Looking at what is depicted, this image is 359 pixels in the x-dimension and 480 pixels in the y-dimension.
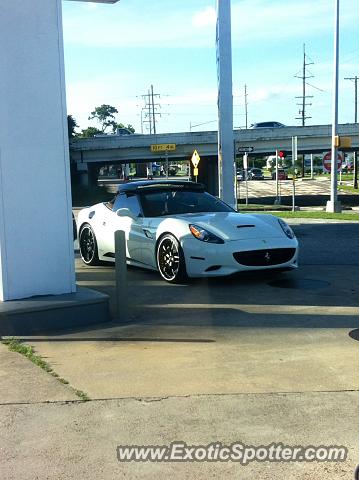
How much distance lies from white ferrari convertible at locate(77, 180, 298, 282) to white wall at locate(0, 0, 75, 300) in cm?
207

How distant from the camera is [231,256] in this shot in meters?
7.50

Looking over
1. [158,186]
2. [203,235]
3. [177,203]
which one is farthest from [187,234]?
[158,186]

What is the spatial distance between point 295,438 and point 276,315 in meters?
2.84

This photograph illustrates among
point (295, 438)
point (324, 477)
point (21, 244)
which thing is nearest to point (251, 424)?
point (295, 438)

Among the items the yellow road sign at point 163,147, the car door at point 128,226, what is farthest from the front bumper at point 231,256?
the yellow road sign at point 163,147

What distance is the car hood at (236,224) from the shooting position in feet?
25.2

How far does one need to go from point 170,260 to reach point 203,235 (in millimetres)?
623

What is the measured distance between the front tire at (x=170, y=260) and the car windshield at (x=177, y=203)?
0.72 meters

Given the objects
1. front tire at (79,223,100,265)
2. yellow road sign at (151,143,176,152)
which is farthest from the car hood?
yellow road sign at (151,143,176,152)

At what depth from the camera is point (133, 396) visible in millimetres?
3982

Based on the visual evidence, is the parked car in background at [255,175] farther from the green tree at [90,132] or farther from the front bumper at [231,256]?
the front bumper at [231,256]

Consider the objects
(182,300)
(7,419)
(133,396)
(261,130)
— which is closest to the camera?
(7,419)

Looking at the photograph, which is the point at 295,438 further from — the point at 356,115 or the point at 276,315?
the point at 356,115

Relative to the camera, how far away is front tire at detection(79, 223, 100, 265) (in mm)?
9773
